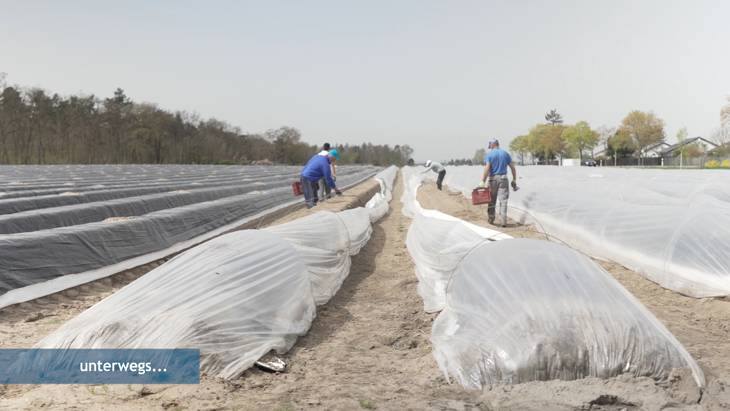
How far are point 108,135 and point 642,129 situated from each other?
63.5 m

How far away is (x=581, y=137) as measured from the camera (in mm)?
76750

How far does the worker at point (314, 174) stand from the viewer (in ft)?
38.7

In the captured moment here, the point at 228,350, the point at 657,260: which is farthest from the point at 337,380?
the point at 657,260

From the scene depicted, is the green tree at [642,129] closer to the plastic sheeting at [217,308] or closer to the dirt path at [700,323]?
the dirt path at [700,323]

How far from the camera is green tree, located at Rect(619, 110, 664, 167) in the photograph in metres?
63.1

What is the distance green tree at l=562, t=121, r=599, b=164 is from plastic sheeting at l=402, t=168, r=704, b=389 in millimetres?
80404

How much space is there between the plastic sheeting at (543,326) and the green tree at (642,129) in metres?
69.7

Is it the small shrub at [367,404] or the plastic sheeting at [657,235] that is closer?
the small shrub at [367,404]

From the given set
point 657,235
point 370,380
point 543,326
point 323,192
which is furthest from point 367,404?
point 323,192

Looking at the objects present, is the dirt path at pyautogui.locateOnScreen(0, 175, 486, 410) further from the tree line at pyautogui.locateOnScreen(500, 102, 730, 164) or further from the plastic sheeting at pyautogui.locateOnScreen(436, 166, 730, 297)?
the tree line at pyautogui.locateOnScreen(500, 102, 730, 164)

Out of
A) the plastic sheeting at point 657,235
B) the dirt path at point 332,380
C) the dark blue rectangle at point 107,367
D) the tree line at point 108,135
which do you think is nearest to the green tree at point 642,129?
the tree line at point 108,135

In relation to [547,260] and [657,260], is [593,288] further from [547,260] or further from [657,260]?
[657,260]

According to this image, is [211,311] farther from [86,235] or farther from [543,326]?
[86,235]

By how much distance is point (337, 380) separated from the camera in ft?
11.1
